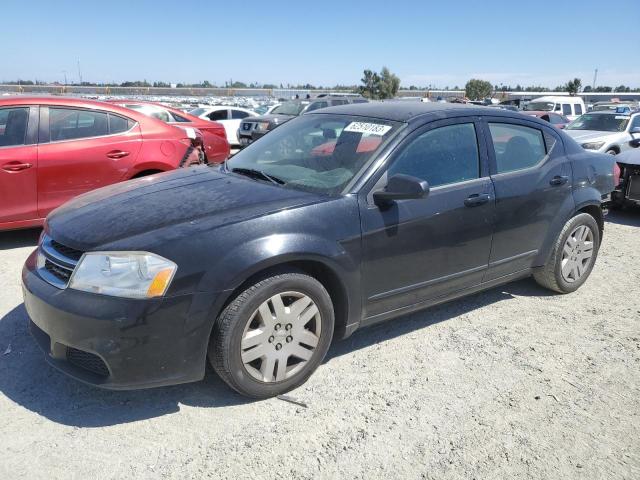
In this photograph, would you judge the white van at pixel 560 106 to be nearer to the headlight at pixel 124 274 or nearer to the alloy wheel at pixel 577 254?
the alloy wheel at pixel 577 254

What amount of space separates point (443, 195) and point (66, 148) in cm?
410

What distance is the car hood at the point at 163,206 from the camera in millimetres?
2719

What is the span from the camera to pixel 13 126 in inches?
208

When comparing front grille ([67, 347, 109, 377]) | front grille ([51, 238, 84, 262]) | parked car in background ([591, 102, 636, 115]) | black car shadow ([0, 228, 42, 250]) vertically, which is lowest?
black car shadow ([0, 228, 42, 250])

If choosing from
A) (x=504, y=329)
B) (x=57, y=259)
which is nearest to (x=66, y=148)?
(x=57, y=259)

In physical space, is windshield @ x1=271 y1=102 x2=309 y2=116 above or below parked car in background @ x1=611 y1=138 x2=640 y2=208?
above

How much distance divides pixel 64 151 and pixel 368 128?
359cm

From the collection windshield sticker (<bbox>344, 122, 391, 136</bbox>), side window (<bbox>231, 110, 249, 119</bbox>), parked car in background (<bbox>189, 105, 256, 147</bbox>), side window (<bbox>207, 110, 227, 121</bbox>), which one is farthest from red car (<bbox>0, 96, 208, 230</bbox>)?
side window (<bbox>231, 110, 249, 119</bbox>)

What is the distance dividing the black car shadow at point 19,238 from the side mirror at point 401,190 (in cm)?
427

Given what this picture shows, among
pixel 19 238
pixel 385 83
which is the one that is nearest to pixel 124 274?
pixel 19 238

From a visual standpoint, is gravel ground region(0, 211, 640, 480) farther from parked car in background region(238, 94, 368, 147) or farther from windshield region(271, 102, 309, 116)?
windshield region(271, 102, 309, 116)

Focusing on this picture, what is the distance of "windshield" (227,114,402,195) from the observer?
126 inches

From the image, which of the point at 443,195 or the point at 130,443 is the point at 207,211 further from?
the point at 443,195

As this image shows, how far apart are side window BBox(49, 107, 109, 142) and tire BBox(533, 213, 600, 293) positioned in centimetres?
473
